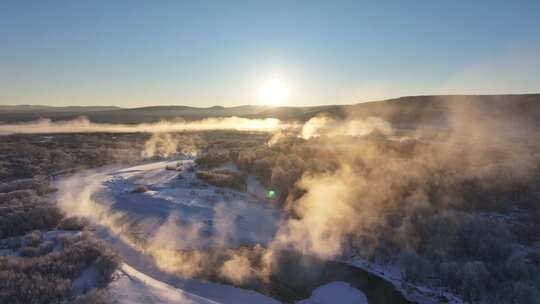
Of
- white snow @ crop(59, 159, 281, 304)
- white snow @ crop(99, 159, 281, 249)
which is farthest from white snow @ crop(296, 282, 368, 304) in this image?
white snow @ crop(99, 159, 281, 249)

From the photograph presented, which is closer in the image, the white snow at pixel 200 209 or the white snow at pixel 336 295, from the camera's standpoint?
the white snow at pixel 336 295

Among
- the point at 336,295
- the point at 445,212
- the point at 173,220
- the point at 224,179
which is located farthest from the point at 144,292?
the point at 224,179

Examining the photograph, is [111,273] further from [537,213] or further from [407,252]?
[537,213]

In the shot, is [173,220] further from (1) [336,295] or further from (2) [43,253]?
(1) [336,295]

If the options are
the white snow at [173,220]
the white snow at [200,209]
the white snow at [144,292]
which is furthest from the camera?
the white snow at [200,209]

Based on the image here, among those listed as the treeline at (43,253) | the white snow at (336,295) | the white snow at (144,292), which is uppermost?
the treeline at (43,253)

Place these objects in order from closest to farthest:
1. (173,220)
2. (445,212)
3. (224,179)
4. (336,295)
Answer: (336,295) < (445,212) < (173,220) < (224,179)

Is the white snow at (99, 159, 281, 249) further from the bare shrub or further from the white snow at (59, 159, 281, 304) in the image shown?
the bare shrub

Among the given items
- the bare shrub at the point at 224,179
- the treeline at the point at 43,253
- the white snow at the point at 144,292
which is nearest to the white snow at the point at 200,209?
the bare shrub at the point at 224,179

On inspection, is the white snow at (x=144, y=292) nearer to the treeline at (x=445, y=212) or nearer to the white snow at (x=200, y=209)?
the white snow at (x=200, y=209)
